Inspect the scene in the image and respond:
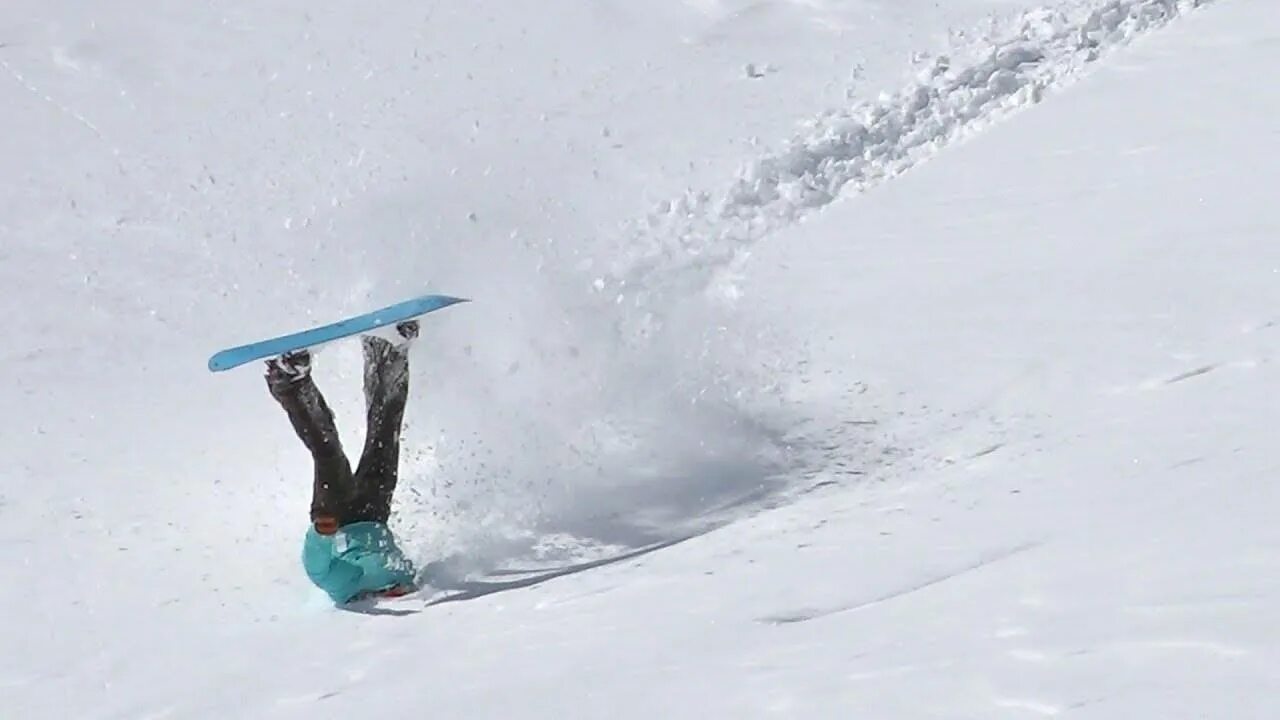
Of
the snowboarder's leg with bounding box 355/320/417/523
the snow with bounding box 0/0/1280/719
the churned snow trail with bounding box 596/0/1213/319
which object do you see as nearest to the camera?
the snow with bounding box 0/0/1280/719

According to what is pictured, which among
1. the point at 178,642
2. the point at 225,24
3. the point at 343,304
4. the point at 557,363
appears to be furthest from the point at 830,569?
the point at 225,24

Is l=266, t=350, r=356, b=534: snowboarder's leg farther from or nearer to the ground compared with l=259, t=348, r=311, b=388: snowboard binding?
nearer to the ground

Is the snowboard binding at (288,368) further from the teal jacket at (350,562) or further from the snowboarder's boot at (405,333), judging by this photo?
the teal jacket at (350,562)

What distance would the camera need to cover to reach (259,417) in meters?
8.62

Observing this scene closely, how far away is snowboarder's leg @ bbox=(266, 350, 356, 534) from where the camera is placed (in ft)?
21.2

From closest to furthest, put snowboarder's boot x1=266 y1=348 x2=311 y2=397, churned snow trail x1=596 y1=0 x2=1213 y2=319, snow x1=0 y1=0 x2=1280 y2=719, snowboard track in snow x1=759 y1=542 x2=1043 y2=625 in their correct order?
snow x1=0 y1=0 x2=1280 y2=719, snowboard track in snow x1=759 y1=542 x2=1043 y2=625, snowboarder's boot x1=266 y1=348 x2=311 y2=397, churned snow trail x1=596 y1=0 x2=1213 y2=319

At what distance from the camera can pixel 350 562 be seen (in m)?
6.47

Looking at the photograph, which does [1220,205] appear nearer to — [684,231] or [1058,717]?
[684,231]

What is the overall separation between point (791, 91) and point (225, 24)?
4.33 m

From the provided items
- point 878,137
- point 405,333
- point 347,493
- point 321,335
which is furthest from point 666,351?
point 878,137

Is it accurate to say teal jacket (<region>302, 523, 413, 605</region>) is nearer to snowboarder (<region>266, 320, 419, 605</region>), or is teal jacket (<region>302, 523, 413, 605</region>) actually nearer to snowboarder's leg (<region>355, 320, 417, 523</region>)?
snowboarder (<region>266, 320, 419, 605</region>)

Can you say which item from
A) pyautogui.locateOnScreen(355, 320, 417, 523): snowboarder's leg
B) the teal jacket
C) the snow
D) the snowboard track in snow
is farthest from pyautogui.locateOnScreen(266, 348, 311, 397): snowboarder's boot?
the snowboard track in snow

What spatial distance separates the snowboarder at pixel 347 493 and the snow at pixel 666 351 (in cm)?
21

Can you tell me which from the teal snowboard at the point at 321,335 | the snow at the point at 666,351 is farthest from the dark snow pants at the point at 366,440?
the snow at the point at 666,351
